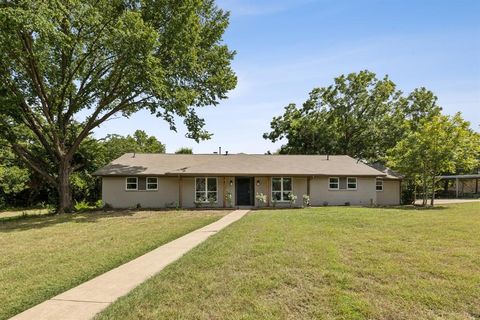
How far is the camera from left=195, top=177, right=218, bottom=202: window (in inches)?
957

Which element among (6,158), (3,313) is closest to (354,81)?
(6,158)

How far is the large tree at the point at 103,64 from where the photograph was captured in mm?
18203

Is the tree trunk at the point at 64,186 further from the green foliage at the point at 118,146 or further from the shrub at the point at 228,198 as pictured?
the shrub at the point at 228,198

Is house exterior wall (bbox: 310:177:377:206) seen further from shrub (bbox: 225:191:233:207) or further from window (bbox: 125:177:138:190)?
window (bbox: 125:177:138:190)

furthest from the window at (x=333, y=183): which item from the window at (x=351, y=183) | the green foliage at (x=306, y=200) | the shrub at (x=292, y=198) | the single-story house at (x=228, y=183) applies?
the shrub at (x=292, y=198)

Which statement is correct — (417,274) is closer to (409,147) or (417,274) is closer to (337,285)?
(337,285)

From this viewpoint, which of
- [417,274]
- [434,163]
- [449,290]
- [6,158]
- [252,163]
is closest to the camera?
[449,290]

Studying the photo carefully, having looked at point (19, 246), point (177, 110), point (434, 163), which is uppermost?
point (177, 110)

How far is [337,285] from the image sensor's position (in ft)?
19.6

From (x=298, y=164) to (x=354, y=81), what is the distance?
18856mm

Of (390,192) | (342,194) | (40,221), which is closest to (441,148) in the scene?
(390,192)

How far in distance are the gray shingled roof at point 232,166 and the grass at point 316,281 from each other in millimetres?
13998

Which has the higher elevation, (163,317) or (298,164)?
(298,164)

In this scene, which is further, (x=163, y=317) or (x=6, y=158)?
(x=6, y=158)
